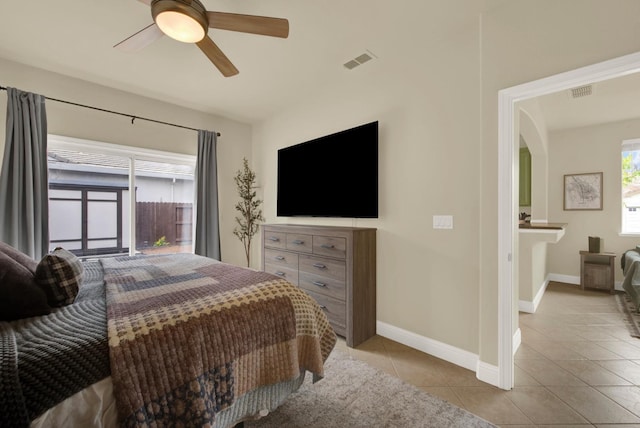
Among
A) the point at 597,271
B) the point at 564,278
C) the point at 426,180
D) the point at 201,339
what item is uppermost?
the point at 426,180

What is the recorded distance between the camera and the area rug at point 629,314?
104 inches

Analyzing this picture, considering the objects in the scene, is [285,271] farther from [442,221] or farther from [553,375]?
[553,375]

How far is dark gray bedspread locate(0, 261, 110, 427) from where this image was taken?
27.2 inches

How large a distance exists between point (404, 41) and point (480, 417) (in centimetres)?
282

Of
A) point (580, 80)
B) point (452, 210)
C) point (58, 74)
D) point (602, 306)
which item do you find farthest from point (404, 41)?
point (602, 306)

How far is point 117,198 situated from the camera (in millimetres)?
3328

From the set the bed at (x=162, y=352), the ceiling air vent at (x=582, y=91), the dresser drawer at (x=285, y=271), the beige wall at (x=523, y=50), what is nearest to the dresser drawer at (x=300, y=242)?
the dresser drawer at (x=285, y=271)

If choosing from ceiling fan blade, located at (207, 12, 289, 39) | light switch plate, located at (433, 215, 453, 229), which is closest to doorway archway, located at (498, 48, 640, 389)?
light switch plate, located at (433, 215, 453, 229)

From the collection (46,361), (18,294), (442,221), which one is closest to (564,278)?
(442,221)

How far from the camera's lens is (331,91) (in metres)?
3.14

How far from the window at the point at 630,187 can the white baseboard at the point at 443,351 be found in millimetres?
4187

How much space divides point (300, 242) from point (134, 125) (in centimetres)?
262

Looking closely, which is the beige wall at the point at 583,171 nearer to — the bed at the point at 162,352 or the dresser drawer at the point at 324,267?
the dresser drawer at the point at 324,267

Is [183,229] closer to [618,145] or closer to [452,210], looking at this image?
[452,210]
